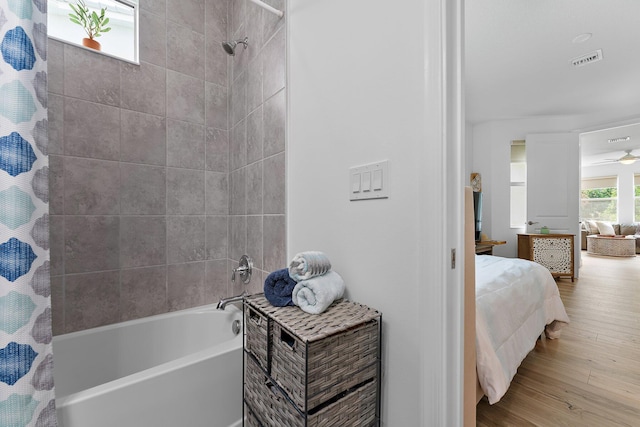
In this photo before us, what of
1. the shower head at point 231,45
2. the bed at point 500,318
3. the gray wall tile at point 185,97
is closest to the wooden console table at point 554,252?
the bed at point 500,318

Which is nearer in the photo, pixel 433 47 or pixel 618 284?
pixel 433 47

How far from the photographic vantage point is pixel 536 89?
3.48 meters

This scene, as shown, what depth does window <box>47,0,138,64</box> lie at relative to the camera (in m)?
1.52

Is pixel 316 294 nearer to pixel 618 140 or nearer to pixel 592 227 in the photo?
pixel 618 140

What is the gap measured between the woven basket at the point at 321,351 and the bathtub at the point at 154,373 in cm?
52

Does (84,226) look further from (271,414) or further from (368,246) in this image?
(368,246)

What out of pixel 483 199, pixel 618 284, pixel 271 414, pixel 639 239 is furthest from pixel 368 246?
pixel 639 239

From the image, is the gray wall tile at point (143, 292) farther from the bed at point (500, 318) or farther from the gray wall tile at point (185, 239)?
the bed at point (500, 318)

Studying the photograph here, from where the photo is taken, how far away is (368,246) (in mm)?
966

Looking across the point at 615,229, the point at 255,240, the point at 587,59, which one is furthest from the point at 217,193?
the point at 615,229

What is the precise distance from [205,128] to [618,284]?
577cm

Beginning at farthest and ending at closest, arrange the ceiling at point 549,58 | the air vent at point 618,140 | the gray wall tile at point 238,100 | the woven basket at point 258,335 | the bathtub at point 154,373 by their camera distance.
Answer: the air vent at point 618,140 → the ceiling at point 549,58 → the gray wall tile at point 238,100 → the bathtub at point 154,373 → the woven basket at point 258,335

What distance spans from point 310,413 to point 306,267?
1.31ft

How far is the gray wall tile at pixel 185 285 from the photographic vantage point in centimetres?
184
